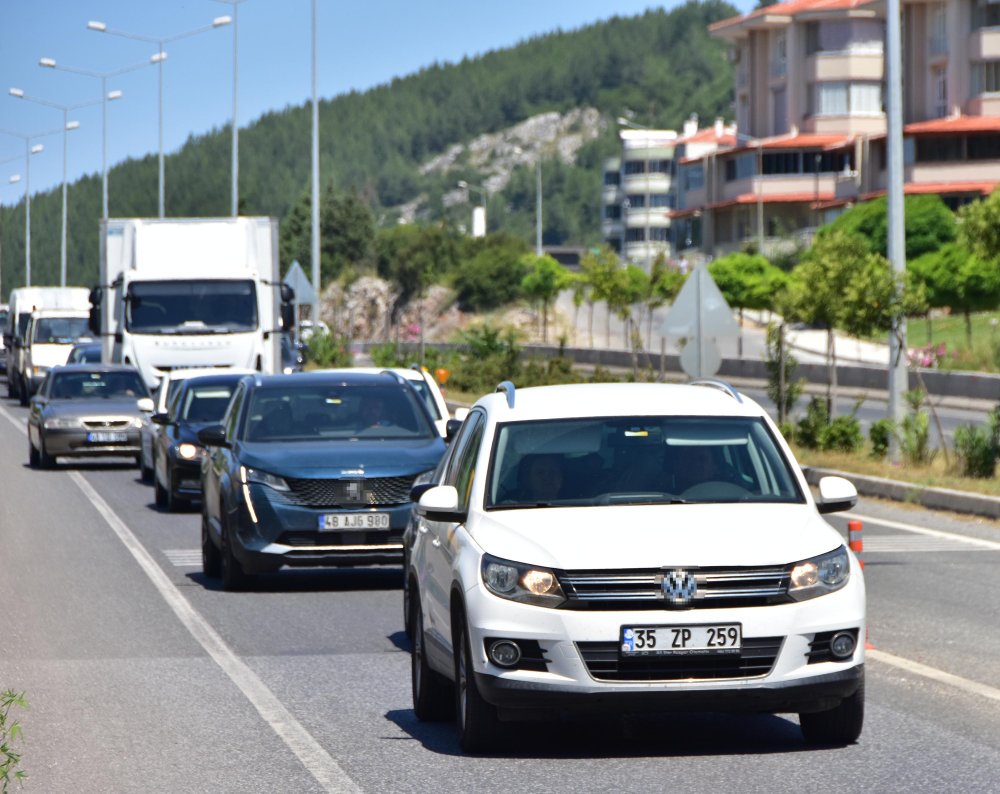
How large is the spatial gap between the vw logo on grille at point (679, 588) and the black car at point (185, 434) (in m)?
14.5

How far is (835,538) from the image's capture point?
796 cm

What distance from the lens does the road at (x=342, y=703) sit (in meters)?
7.75

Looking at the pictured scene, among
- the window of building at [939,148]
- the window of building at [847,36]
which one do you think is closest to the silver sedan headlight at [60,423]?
the window of building at [939,148]

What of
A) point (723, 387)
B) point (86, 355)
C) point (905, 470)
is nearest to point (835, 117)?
point (86, 355)

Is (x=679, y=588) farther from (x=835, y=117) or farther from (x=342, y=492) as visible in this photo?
(x=835, y=117)

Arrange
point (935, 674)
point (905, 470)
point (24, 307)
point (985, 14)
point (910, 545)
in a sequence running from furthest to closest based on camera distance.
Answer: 1. point (985, 14)
2. point (24, 307)
3. point (905, 470)
4. point (910, 545)
5. point (935, 674)

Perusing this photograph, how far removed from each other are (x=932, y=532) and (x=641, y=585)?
11853mm

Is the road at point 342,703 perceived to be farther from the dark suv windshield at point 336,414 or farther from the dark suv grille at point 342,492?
the dark suv windshield at point 336,414

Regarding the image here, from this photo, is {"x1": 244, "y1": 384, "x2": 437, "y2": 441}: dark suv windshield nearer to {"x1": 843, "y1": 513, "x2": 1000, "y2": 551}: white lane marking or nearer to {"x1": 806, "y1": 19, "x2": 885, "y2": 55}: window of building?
{"x1": 843, "y1": 513, "x2": 1000, "y2": 551}: white lane marking

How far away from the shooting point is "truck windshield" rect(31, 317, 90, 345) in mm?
52906

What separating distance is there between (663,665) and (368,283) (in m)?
119

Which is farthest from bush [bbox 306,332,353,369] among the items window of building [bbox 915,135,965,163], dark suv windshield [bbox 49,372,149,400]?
window of building [bbox 915,135,965,163]

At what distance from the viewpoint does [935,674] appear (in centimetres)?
1045

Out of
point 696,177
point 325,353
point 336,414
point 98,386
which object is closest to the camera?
point 336,414
